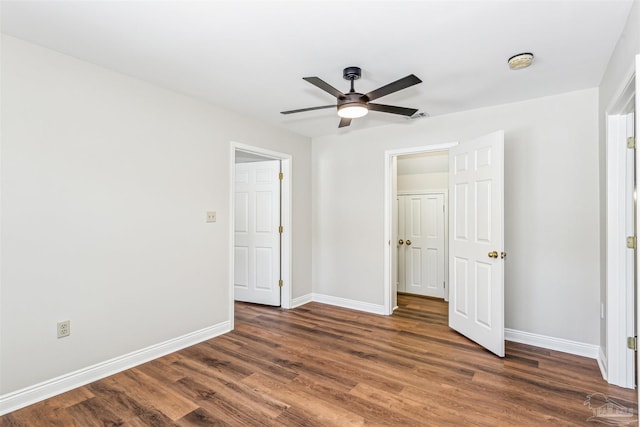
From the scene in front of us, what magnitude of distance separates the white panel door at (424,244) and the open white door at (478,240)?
5.04ft

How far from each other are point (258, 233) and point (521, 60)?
3577mm

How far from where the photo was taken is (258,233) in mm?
4695

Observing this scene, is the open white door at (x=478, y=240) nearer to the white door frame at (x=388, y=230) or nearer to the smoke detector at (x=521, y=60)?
the smoke detector at (x=521, y=60)

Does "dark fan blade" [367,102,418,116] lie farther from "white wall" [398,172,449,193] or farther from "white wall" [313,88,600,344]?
"white wall" [398,172,449,193]

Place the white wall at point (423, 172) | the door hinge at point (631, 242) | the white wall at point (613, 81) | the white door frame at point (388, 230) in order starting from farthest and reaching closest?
1. the white wall at point (423, 172)
2. the white door frame at point (388, 230)
3. the door hinge at point (631, 242)
4. the white wall at point (613, 81)

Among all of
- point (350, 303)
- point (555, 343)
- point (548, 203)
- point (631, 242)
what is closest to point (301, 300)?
point (350, 303)

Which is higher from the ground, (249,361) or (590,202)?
(590,202)

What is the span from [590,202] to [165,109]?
402 centimetres

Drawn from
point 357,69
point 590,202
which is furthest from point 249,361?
point 590,202

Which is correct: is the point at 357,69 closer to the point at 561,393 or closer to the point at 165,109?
the point at 165,109

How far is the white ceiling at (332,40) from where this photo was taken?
1879mm

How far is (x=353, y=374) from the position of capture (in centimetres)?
266

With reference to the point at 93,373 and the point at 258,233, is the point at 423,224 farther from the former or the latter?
the point at 93,373

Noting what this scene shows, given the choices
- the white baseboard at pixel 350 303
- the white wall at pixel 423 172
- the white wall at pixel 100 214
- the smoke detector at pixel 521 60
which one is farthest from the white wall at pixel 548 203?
the white wall at pixel 100 214
